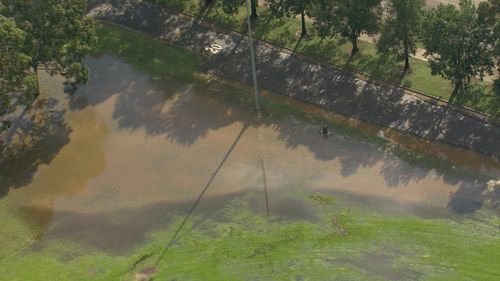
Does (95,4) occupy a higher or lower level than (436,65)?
lower

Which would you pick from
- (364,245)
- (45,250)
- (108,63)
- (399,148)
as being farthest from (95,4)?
(364,245)

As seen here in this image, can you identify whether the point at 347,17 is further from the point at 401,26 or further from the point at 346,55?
the point at 346,55

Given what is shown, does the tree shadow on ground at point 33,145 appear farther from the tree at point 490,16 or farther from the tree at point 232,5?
the tree at point 490,16

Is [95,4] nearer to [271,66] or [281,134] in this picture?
[271,66]

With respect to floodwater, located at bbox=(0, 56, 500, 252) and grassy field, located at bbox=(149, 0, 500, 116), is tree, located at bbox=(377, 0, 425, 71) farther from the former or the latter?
floodwater, located at bbox=(0, 56, 500, 252)

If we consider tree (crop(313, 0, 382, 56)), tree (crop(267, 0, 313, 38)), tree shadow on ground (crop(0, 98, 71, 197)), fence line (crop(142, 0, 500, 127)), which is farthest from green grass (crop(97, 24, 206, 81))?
tree (crop(313, 0, 382, 56))
